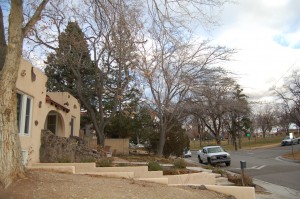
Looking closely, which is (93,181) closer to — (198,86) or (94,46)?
(94,46)

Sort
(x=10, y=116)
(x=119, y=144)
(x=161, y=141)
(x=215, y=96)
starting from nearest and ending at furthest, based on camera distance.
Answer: (x=10, y=116)
(x=215, y=96)
(x=161, y=141)
(x=119, y=144)

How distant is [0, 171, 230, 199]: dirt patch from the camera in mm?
6914

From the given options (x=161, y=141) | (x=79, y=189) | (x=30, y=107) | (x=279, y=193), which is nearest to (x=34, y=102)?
(x=30, y=107)

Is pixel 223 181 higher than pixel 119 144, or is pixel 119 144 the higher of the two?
pixel 119 144

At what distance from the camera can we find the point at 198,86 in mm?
25766

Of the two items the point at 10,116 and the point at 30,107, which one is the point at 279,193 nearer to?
the point at 30,107

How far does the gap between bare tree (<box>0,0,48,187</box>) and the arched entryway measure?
12.5 metres

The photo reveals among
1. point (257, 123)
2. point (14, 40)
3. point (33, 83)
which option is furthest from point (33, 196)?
point (257, 123)

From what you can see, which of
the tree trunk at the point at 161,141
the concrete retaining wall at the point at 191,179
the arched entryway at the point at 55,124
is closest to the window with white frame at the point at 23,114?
the concrete retaining wall at the point at 191,179

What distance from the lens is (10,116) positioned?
7.17 meters

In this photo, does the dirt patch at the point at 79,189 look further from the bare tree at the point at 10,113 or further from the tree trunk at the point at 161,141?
the tree trunk at the point at 161,141

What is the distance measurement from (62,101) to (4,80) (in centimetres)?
1351

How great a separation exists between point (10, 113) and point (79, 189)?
2.13m

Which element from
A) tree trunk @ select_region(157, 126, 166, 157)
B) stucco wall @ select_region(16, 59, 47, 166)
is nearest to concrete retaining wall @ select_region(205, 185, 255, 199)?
stucco wall @ select_region(16, 59, 47, 166)
